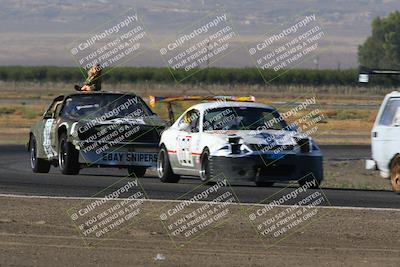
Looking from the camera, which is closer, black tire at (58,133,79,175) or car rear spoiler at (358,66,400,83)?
car rear spoiler at (358,66,400,83)

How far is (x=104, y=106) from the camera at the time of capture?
2341cm

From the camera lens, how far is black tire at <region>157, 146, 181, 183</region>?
21844 millimetres

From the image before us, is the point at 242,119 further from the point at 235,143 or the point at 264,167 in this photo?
the point at 264,167

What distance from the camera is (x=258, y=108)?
21531 mm

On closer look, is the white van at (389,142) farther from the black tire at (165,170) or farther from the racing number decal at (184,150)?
the black tire at (165,170)

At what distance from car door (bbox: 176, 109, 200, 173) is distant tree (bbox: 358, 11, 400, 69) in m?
148

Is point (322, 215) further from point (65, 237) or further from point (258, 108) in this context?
point (258, 108)

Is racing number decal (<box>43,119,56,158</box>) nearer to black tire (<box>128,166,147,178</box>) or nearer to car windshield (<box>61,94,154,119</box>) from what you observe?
car windshield (<box>61,94,154,119</box>)

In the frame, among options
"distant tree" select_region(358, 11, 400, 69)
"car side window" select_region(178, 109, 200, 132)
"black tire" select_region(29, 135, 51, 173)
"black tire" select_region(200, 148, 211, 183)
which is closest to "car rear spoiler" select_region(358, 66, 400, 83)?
"car side window" select_region(178, 109, 200, 132)

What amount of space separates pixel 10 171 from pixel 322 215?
1051 cm

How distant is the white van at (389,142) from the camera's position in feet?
65.3

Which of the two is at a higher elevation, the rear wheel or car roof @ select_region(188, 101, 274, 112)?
car roof @ select_region(188, 101, 274, 112)

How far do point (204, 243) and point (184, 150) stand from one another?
764 centimetres

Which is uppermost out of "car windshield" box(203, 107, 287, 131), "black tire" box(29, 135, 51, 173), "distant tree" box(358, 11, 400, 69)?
"car windshield" box(203, 107, 287, 131)
